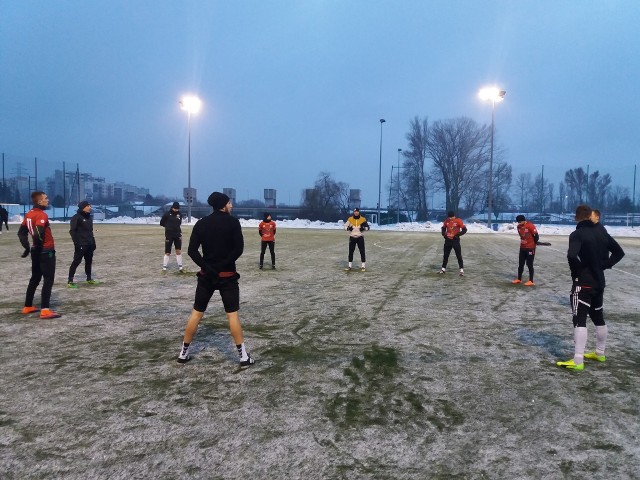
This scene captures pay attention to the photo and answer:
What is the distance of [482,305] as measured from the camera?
28.6ft

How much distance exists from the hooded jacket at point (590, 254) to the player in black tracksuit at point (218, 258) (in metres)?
3.84

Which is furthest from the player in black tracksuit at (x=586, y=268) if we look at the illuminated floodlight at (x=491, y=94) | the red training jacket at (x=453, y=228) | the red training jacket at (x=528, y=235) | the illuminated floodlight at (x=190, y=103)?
the illuminated floodlight at (x=190, y=103)

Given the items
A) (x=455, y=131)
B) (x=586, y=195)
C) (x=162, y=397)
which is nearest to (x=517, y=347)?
(x=162, y=397)

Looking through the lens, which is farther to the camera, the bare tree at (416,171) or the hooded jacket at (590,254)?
the bare tree at (416,171)

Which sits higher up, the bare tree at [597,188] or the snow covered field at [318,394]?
the bare tree at [597,188]

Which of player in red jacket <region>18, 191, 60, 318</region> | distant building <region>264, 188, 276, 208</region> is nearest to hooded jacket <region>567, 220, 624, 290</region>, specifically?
player in red jacket <region>18, 191, 60, 318</region>

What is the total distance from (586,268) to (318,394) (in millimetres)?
3392

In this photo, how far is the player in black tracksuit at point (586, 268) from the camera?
197 inches

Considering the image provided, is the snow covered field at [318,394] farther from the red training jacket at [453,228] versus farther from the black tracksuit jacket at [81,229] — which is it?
the red training jacket at [453,228]

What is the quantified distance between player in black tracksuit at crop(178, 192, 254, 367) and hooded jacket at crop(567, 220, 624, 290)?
3837 mm

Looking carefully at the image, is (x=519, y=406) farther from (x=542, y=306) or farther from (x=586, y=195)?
(x=586, y=195)

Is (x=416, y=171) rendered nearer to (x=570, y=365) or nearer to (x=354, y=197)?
(x=354, y=197)

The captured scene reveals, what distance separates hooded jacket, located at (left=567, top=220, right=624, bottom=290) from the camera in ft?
16.4

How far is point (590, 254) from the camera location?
5004 mm
